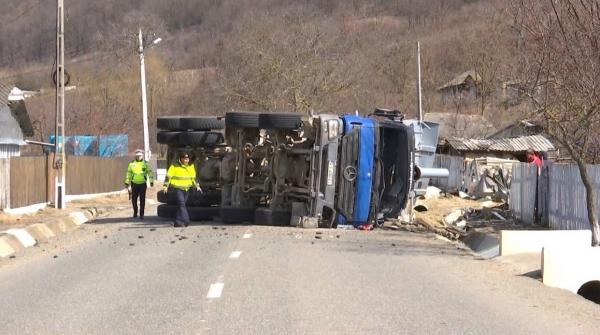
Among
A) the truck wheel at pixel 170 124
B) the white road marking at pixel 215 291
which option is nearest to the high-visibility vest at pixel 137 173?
the truck wheel at pixel 170 124

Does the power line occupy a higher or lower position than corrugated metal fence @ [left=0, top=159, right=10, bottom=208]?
higher

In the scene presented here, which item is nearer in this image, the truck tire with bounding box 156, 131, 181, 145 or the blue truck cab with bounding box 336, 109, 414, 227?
the blue truck cab with bounding box 336, 109, 414, 227

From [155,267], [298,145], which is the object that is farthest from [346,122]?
[155,267]

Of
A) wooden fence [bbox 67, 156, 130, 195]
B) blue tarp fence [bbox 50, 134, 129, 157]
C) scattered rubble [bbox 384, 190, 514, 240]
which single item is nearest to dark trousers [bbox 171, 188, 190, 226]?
scattered rubble [bbox 384, 190, 514, 240]

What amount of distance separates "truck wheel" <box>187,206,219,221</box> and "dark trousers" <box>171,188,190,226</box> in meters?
1.27

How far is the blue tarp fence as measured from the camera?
174 ft

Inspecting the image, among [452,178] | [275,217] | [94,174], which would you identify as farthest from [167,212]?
[452,178]

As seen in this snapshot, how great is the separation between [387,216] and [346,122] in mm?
3094

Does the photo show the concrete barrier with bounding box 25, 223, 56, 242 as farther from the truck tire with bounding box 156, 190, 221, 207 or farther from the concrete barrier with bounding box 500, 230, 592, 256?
the concrete barrier with bounding box 500, 230, 592, 256

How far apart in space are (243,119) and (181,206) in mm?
2416

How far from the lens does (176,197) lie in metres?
18.6

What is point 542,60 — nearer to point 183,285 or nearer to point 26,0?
point 183,285

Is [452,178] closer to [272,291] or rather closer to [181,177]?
[181,177]

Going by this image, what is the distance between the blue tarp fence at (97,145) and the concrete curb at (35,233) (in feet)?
99.7
